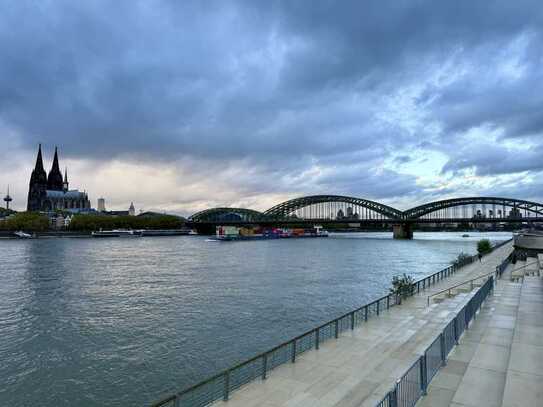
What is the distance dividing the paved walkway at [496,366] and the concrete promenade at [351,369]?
1510 millimetres

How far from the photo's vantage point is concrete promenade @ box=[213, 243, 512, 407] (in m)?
9.70

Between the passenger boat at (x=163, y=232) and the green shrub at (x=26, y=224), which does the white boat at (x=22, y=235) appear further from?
the passenger boat at (x=163, y=232)

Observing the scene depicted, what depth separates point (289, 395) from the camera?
9.93m

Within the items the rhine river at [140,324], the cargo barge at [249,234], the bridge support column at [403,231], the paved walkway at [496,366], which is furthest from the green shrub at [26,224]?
the paved walkway at [496,366]

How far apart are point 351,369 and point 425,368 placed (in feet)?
10.7

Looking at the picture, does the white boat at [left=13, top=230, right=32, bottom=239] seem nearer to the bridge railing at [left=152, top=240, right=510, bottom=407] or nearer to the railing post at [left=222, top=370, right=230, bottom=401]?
the bridge railing at [left=152, top=240, right=510, bottom=407]

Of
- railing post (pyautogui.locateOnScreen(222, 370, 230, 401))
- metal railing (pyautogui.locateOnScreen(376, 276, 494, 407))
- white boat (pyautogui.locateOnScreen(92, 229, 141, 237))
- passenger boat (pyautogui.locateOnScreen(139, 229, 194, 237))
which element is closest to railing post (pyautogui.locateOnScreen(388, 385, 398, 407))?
metal railing (pyautogui.locateOnScreen(376, 276, 494, 407))

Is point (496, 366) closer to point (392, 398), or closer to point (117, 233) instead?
point (392, 398)

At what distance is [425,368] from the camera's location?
356 inches

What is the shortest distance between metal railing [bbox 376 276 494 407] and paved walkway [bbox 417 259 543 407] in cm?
20

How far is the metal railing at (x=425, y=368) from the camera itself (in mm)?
7795

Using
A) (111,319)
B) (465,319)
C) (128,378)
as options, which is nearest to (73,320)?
(111,319)

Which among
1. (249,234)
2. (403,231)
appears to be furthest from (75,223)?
(403,231)

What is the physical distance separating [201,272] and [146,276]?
6.60 m
